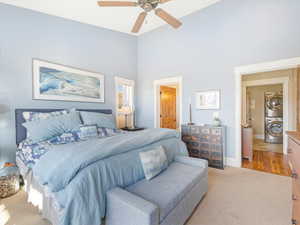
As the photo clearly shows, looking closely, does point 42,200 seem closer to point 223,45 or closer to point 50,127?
point 50,127

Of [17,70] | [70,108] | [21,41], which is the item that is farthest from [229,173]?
[21,41]

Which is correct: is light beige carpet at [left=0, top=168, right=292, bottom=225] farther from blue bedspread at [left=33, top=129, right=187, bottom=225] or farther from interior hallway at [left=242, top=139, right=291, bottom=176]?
blue bedspread at [left=33, top=129, right=187, bottom=225]

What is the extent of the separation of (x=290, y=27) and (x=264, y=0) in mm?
741

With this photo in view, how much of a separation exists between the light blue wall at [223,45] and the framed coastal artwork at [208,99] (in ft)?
0.35

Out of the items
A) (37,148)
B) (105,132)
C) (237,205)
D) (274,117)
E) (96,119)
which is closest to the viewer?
(237,205)

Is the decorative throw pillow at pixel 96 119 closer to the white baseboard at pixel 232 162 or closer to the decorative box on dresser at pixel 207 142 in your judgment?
the decorative box on dresser at pixel 207 142

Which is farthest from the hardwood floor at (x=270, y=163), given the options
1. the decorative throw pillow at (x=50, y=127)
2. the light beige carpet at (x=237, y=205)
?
the decorative throw pillow at (x=50, y=127)

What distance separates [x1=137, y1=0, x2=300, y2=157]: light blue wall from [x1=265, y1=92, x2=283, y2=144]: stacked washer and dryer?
133 inches

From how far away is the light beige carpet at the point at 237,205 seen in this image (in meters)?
1.69

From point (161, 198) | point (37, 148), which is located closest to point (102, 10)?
point (37, 148)

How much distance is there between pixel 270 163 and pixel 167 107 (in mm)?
3120

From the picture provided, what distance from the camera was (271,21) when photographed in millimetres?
2859

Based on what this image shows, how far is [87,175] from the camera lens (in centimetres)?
129

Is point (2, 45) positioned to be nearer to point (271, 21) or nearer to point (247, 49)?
point (247, 49)
